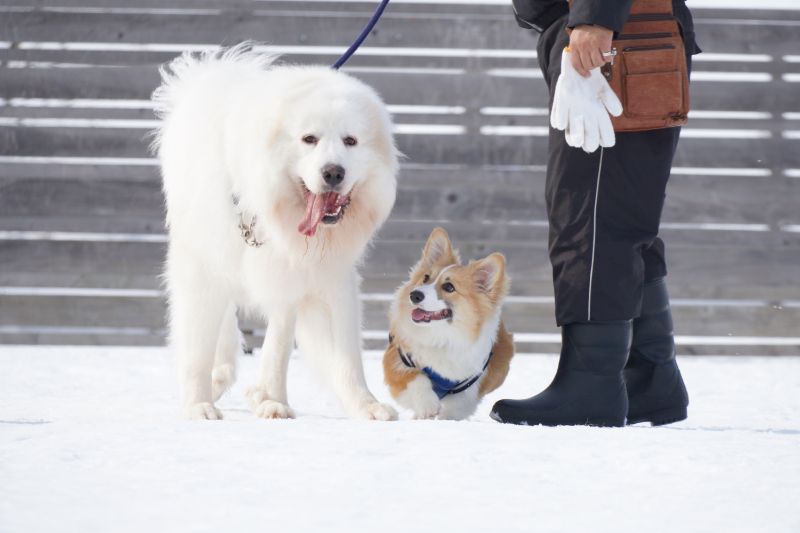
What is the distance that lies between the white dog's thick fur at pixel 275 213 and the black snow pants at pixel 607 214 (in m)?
0.45

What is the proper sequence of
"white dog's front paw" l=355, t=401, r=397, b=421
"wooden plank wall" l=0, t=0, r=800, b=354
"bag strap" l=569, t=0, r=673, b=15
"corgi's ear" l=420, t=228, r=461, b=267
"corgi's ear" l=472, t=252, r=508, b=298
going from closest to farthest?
"bag strap" l=569, t=0, r=673, b=15 < "white dog's front paw" l=355, t=401, r=397, b=421 < "corgi's ear" l=472, t=252, r=508, b=298 < "corgi's ear" l=420, t=228, r=461, b=267 < "wooden plank wall" l=0, t=0, r=800, b=354

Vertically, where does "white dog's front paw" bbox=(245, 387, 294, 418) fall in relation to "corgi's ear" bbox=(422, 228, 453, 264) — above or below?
below

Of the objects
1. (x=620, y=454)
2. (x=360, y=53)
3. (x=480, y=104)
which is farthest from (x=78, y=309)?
(x=620, y=454)

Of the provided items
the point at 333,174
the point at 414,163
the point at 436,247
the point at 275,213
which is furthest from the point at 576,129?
the point at 414,163

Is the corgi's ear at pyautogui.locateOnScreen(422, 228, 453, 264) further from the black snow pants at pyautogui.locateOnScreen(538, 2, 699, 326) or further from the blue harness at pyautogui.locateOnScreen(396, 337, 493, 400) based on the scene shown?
the black snow pants at pyautogui.locateOnScreen(538, 2, 699, 326)

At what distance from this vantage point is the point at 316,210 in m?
2.28

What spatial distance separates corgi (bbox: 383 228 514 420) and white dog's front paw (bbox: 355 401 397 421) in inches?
5.1

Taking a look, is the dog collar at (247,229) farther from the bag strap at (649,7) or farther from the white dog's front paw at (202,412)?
the bag strap at (649,7)

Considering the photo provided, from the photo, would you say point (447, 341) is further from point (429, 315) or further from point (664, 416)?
point (664, 416)

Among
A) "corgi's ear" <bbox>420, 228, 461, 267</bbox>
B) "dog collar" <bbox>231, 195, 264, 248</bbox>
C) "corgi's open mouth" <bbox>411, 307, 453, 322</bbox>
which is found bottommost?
"corgi's open mouth" <bbox>411, 307, 453, 322</bbox>

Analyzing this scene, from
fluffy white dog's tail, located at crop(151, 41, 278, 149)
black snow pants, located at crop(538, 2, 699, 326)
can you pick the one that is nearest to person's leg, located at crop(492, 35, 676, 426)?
black snow pants, located at crop(538, 2, 699, 326)

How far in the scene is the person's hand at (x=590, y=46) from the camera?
2.01 metres

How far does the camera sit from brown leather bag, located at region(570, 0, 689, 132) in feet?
6.81

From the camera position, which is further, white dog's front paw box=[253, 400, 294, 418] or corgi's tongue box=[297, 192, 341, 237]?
white dog's front paw box=[253, 400, 294, 418]
